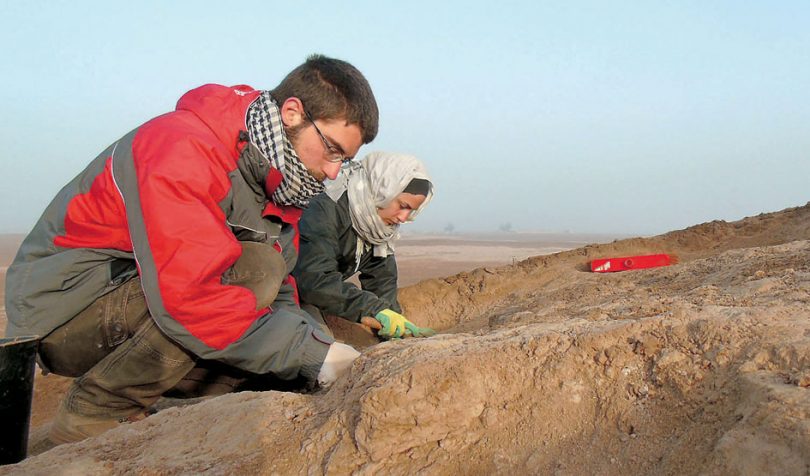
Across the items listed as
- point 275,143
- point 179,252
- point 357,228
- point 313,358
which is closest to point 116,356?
point 179,252

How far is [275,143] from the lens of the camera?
223 centimetres

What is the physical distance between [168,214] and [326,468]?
101cm

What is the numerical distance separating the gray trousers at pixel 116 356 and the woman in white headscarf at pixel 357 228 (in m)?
1.29

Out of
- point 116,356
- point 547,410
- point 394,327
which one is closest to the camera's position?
point 547,410

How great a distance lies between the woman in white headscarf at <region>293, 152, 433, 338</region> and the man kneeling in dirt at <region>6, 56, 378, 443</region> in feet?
3.54

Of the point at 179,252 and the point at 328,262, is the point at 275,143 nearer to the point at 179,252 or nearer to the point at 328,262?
the point at 179,252

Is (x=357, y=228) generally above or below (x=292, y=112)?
below

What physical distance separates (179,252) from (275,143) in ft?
1.87

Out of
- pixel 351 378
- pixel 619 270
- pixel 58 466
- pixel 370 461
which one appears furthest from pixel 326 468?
pixel 619 270

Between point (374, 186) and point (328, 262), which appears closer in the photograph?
point (328, 262)

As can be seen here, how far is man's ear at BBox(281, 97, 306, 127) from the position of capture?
7.36ft

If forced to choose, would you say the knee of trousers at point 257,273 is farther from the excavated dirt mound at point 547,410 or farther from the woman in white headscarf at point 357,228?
the woman in white headscarf at point 357,228

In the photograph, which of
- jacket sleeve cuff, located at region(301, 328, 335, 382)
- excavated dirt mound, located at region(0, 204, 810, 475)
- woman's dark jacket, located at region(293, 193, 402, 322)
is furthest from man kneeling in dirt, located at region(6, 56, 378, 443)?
woman's dark jacket, located at region(293, 193, 402, 322)

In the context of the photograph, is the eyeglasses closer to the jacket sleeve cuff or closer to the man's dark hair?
the man's dark hair
